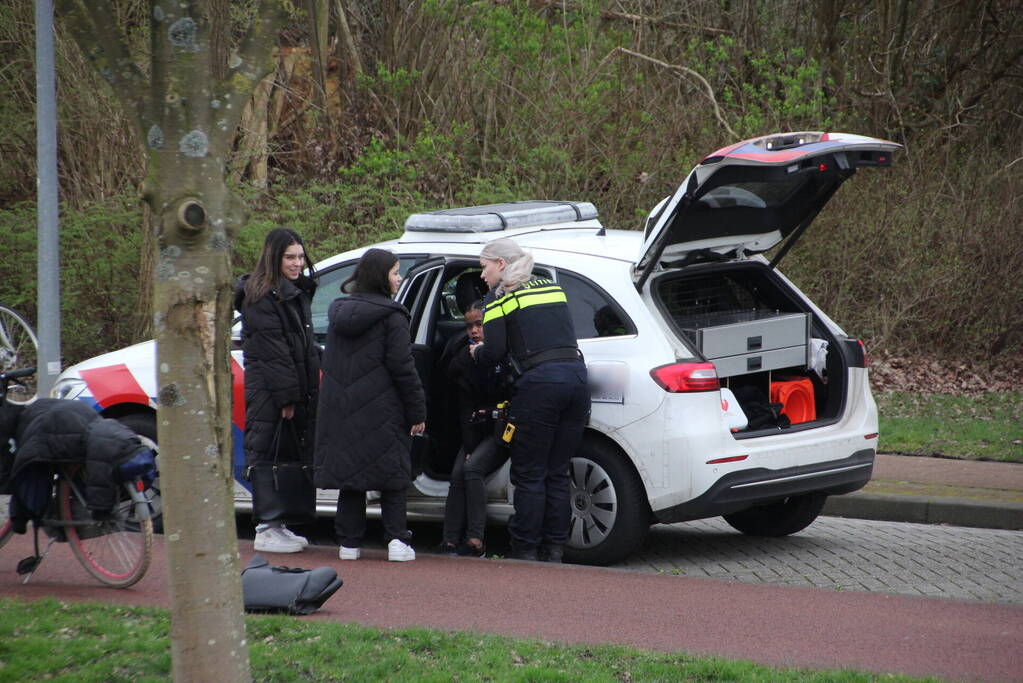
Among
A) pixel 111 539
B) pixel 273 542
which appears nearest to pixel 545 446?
pixel 273 542

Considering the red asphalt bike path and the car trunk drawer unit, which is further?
the car trunk drawer unit

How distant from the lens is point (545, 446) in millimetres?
6836

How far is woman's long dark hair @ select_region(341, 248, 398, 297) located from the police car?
0.53 meters

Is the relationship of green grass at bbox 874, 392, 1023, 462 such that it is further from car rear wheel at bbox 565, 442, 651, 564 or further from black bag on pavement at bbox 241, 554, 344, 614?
black bag on pavement at bbox 241, 554, 344, 614

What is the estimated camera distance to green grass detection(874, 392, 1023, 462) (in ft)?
34.8

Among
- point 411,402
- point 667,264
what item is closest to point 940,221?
point 667,264

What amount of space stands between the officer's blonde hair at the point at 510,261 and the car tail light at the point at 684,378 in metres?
0.89

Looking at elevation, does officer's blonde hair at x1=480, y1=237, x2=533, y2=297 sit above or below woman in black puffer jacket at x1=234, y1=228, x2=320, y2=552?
above

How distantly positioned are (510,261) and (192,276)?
312 cm

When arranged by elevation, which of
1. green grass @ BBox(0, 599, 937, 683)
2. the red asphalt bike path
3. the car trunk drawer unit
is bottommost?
the red asphalt bike path

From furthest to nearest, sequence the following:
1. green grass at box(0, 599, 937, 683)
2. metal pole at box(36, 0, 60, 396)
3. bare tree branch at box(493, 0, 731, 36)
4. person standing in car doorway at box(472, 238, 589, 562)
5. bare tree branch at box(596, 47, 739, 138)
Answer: bare tree branch at box(493, 0, 731, 36) → bare tree branch at box(596, 47, 739, 138) → metal pole at box(36, 0, 60, 396) → person standing in car doorway at box(472, 238, 589, 562) → green grass at box(0, 599, 937, 683)

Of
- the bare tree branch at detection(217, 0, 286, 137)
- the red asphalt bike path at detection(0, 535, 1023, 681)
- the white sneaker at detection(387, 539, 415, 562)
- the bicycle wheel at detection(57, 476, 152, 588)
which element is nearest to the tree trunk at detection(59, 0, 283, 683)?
the bare tree branch at detection(217, 0, 286, 137)

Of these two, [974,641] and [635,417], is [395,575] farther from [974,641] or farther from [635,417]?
[974,641]

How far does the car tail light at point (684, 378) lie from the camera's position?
662 cm
